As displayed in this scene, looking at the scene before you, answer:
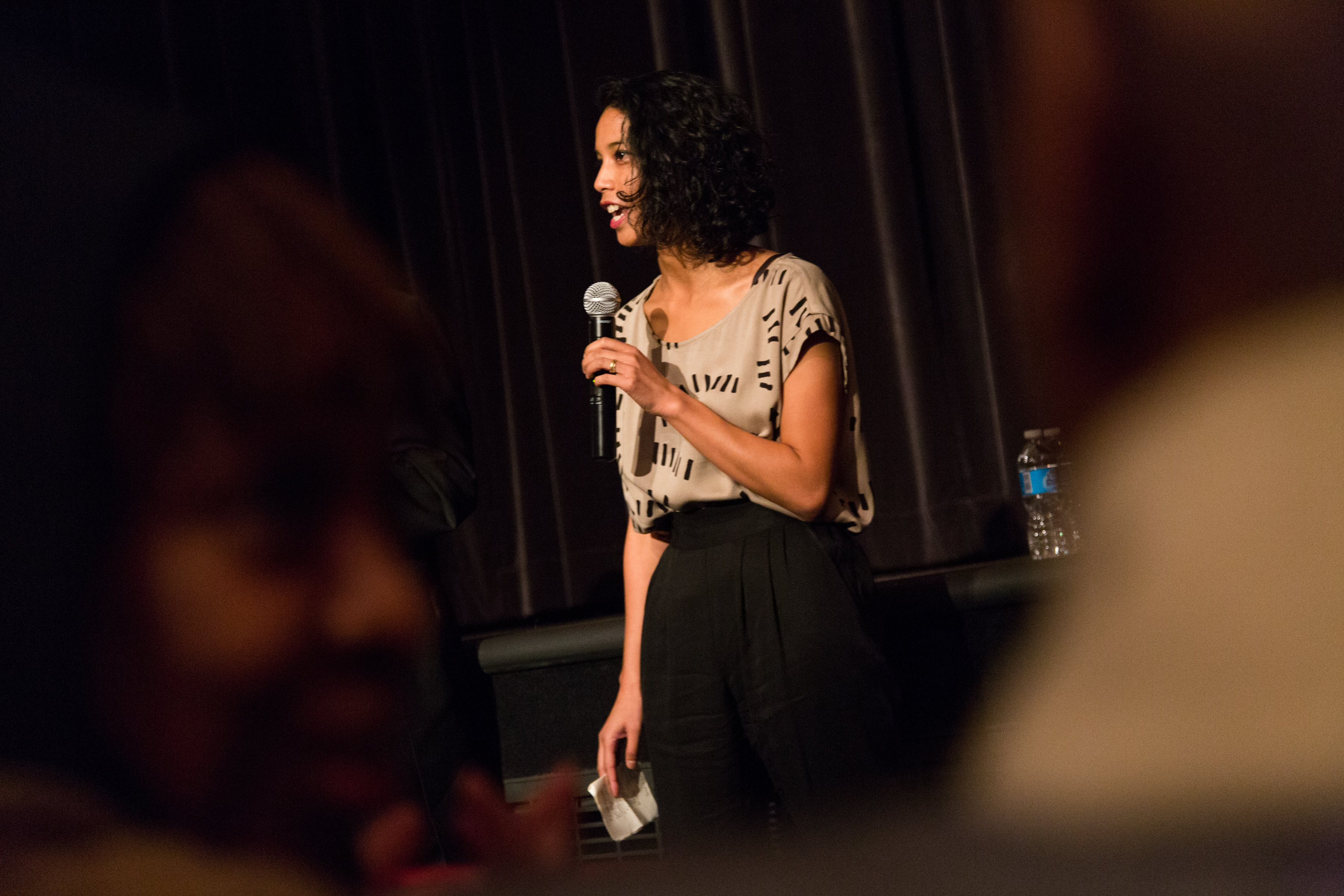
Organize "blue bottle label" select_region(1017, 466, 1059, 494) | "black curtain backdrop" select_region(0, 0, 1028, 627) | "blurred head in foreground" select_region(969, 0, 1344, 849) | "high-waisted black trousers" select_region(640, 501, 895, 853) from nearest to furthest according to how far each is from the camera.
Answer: "blurred head in foreground" select_region(969, 0, 1344, 849) → "high-waisted black trousers" select_region(640, 501, 895, 853) → "blue bottle label" select_region(1017, 466, 1059, 494) → "black curtain backdrop" select_region(0, 0, 1028, 627)

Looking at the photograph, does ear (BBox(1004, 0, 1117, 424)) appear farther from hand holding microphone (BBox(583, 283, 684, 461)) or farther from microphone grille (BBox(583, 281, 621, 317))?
microphone grille (BBox(583, 281, 621, 317))

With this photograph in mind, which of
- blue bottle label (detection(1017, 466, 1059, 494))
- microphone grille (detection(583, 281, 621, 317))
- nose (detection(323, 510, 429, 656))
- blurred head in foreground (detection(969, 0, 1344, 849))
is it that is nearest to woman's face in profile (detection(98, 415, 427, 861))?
nose (detection(323, 510, 429, 656))

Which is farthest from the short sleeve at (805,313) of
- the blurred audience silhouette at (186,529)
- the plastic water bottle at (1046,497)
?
the plastic water bottle at (1046,497)

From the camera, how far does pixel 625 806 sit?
3.74 feet

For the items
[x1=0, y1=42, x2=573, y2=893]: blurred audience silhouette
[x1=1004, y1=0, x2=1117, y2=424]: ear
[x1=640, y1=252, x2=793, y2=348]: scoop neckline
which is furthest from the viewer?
[x1=640, y1=252, x2=793, y2=348]: scoop neckline

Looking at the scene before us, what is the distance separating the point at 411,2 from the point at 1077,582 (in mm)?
2148

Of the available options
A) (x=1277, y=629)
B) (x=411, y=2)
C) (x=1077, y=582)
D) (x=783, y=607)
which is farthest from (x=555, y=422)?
(x=1277, y=629)

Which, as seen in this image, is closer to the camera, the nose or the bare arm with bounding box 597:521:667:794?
the nose

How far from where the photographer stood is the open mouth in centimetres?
109

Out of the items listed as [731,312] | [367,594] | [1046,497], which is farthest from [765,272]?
[1046,497]

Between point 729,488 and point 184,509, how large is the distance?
74 centimetres

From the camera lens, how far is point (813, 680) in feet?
3.12

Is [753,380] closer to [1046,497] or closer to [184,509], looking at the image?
[184,509]

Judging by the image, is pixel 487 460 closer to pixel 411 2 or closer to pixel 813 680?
pixel 411 2
